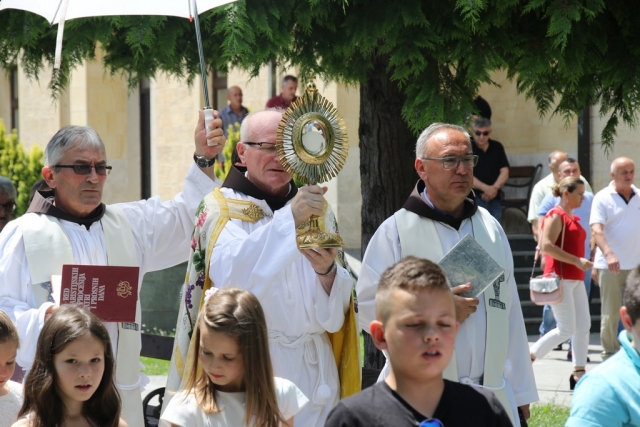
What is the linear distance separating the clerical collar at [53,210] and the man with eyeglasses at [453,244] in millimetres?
1417

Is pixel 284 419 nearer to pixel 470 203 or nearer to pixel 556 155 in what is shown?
pixel 470 203

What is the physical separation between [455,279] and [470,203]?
53cm

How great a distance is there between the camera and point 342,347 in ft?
16.6

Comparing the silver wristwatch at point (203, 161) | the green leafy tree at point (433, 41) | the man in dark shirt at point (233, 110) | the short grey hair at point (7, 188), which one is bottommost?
the short grey hair at point (7, 188)

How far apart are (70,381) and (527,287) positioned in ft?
34.1

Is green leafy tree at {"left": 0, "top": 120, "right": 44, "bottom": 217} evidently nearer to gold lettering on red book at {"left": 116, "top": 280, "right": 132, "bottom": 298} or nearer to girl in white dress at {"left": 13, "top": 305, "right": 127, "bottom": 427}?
gold lettering on red book at {"left": 116, "top": 280, "right": 132, "bottom": 298}

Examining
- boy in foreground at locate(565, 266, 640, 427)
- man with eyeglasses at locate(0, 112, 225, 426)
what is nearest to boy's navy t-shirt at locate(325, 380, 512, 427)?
boy in foreground at locate(565, 266, 640, 427)

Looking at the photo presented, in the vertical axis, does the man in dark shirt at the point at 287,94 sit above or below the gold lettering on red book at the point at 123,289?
above

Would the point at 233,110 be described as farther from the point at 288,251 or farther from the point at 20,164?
the point at 288,251

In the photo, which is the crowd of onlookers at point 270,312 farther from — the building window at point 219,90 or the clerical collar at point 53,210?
the building window at point 219,90

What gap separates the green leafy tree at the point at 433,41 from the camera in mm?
5938

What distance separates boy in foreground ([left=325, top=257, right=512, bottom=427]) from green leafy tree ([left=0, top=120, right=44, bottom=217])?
48.7ft

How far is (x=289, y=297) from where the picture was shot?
4.90m

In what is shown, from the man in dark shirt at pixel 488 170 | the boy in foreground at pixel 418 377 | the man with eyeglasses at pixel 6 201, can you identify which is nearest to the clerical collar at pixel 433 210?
the boy in foreground at pixel 418 377
